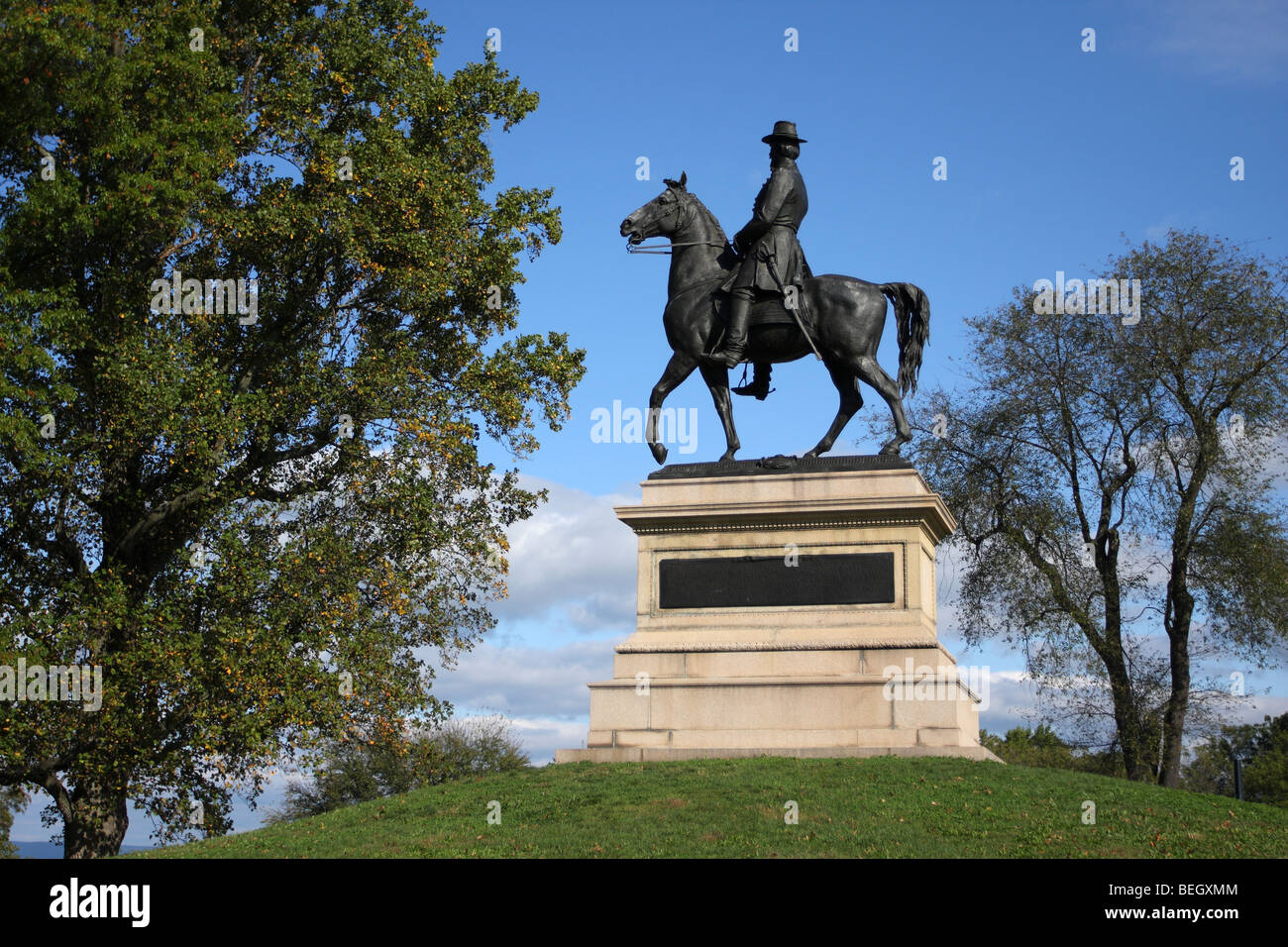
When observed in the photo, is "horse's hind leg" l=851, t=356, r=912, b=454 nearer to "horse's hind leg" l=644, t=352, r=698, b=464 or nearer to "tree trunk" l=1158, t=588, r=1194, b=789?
"horse's hind leg" l=644, t=352, r=698, b=464

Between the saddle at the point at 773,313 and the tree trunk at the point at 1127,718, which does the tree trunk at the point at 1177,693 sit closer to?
the tree trunk at the point at 1127,718

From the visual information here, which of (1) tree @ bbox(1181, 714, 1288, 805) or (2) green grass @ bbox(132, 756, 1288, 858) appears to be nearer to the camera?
(2) green grass @ bbox(132, 756, 1288, 858)

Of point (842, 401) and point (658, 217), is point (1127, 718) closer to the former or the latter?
point (842, 401)

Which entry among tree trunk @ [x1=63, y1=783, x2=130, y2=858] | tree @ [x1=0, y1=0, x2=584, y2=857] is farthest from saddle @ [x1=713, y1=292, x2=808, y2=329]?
tree trunk @ [x1=63, y1=783, x2=130, y2=858]

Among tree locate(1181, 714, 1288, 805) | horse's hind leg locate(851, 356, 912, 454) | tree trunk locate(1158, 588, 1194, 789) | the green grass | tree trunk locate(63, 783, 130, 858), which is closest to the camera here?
the green grass

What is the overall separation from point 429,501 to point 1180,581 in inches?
634

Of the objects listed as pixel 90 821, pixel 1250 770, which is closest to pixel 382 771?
pixel 90 821

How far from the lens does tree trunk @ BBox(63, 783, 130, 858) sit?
2198 centimetres

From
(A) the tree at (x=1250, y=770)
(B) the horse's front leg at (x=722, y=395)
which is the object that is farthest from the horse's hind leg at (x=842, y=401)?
(A) the tree at (x=1250, y=770)

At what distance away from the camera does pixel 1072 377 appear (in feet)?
99.0

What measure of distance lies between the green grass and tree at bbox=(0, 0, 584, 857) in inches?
251

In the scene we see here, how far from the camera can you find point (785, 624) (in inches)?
724

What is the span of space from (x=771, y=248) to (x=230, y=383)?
8910 mm
